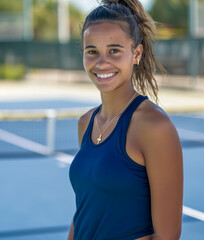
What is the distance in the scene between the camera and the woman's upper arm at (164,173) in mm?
1781

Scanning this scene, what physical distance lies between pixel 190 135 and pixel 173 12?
42.3 metres

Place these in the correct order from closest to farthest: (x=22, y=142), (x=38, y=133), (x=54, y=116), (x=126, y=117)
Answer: (x=126, y=117) → (x=54, y=116) → (x=22, y=142) → (x=38, y=133)

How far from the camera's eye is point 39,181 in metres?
6.50

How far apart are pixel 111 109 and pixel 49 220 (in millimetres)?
2987

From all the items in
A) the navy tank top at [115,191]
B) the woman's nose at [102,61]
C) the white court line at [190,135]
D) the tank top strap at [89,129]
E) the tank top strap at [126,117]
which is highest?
the woman's nose at [102,61]

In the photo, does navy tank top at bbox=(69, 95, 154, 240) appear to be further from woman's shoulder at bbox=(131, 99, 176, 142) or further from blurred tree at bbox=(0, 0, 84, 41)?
blurred tree at bbox=(0, 0, 84, 41)

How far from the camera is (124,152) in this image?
73.2 inches

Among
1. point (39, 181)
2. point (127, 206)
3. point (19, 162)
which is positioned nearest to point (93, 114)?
point (127, 206)

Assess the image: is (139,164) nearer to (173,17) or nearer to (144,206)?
(144,206)

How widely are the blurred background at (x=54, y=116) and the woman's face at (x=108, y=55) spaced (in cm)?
29

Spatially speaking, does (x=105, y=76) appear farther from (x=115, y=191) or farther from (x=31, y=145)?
(x=31, y=145)

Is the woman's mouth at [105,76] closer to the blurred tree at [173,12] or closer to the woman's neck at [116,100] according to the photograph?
the woman's neck at [116,100]

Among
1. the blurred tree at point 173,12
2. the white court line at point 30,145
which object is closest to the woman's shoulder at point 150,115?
the white court line at point 30,145

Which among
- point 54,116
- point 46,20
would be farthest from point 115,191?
point 46,20
